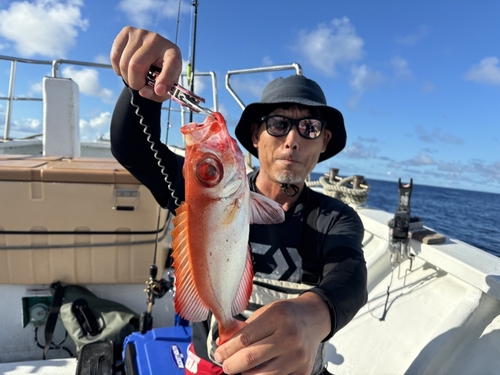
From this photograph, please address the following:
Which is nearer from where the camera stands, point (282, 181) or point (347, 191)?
point (282, 181)

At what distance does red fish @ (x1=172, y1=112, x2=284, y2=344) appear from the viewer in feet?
3.19

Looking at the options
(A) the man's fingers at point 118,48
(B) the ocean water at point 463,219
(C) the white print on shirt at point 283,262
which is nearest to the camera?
(A) the man's fingers at point 118,48

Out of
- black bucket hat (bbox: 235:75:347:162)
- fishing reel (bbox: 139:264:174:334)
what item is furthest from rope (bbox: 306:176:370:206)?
Answer: fishing reel (bbox: 139:264:174:334)

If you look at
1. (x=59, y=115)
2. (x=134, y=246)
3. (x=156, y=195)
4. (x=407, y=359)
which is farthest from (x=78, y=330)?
(x=59, y=115)

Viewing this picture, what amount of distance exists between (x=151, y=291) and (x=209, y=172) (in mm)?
1898

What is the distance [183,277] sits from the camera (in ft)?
3.33

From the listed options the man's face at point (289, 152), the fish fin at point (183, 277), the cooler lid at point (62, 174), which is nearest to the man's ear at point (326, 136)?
the man's face at point (289, 152)

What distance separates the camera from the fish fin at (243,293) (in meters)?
1.04

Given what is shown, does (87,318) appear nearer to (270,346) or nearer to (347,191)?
(270,346)

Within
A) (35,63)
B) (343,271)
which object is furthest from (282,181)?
(35,63)

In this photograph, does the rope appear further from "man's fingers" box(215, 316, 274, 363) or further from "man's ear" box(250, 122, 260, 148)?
"man's fingers" box(215, 316, 274, 363)

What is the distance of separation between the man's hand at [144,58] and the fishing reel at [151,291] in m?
1.74

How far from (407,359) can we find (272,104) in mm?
2213

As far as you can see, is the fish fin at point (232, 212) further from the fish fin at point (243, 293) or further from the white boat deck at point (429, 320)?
the white boat deck at point (429, 320)
